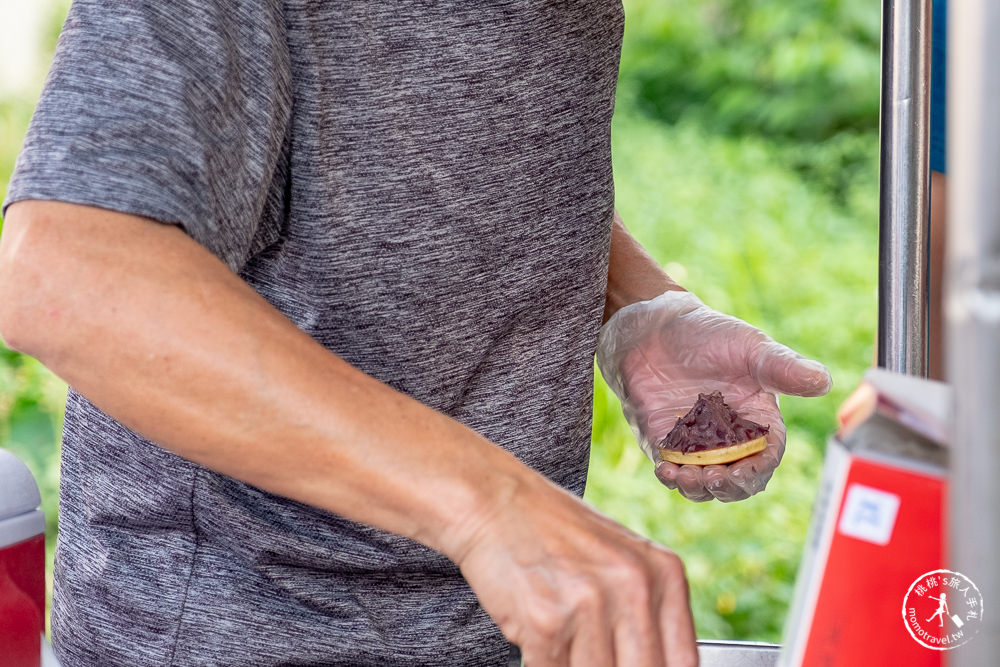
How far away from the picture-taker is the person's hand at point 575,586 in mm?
563

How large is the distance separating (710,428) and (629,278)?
0.87ft

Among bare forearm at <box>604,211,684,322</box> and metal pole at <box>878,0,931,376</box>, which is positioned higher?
metal pole at <box>878,0,931,376</box>

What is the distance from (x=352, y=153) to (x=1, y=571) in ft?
1.35

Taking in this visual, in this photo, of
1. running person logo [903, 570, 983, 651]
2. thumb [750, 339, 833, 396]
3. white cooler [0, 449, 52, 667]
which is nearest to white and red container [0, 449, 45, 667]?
white cooler [0, 449, 52, 667]

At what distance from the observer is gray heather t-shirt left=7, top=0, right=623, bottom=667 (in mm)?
813

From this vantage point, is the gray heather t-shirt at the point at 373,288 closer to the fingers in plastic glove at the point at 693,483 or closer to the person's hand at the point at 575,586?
the fingers in plastic glove at the point at 693,483

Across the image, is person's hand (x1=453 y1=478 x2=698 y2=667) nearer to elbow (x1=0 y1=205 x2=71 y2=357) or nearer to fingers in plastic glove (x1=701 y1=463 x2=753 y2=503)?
elbow (x1=0 y1=205 x2=71 y2=357)

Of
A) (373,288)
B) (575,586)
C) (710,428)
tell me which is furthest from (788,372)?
(575,586)

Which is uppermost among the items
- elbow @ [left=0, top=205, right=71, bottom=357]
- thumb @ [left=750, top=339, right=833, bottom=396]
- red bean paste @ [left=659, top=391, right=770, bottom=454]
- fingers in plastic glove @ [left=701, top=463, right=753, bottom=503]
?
elbow @ [left=0, top=205, right=71, bottom=357]

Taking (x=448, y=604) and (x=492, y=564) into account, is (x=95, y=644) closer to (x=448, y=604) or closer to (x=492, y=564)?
(x=448, y=604)

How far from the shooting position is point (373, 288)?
0.87 metres

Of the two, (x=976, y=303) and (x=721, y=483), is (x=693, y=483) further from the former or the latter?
(x=976, y=303)

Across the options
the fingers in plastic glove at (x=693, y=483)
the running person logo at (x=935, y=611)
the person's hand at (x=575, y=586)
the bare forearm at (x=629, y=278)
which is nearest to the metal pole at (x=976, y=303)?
the running person logo at (x=935, y=611)

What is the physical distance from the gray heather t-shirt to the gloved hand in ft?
0.58
